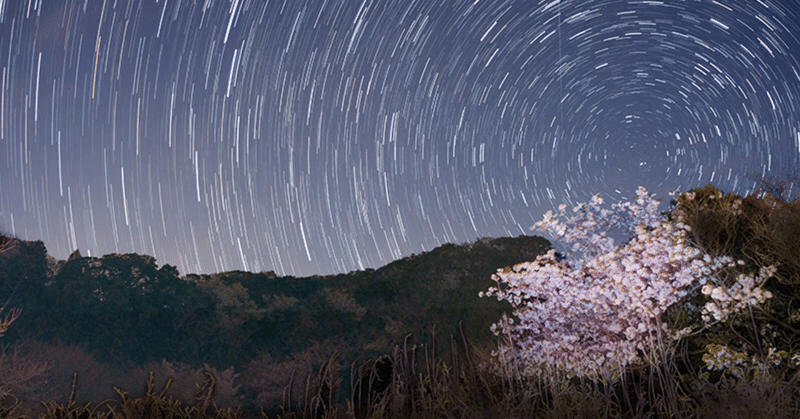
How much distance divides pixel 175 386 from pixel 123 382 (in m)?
1.49

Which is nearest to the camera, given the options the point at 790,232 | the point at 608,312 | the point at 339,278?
the point at 790,232

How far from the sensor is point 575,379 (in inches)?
370

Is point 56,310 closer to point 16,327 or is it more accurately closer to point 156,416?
point 16,327

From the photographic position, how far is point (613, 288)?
9.33 metres

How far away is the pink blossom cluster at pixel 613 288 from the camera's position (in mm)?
8180

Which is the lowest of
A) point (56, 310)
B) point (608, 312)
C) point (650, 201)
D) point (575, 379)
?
point (575, 379)

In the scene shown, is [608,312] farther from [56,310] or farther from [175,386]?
[56,310]

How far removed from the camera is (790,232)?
7418 mm

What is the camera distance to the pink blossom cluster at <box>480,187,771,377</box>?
8.18m

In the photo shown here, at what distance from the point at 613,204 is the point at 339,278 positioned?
905 cm

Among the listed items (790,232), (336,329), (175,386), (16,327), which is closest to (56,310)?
(16,327)

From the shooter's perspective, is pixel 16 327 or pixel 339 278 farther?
pixel 339 278

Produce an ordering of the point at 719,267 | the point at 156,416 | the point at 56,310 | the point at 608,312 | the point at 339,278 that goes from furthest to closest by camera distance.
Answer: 1. the point at 339,278
2. the point at 56,310
3. the point at 608,312
4. the point at 719,267
5. the point at 156,416

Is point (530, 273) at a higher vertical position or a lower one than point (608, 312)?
higher
